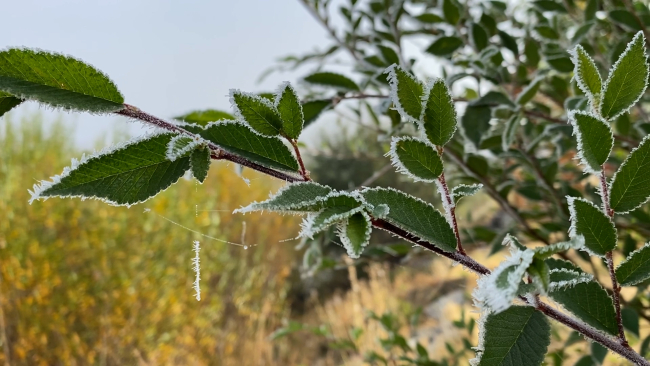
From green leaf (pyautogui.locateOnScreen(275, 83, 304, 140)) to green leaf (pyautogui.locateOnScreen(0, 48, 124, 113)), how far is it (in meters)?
0.08

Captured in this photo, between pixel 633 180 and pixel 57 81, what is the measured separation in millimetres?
284

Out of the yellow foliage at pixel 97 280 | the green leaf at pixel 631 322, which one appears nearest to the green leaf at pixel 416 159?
the green leaf at pixel 631 322

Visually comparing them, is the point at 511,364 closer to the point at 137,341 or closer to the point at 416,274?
the point at 137,341

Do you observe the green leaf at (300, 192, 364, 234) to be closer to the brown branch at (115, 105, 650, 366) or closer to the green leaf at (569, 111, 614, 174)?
the brown branch at (115, 105, 650, 366)

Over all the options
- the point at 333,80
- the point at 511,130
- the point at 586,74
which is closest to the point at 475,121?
the point at 511,130

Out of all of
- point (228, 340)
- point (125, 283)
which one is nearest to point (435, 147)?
point (125, 283)

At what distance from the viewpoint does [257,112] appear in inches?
9.3

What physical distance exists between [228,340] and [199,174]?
90.7 inches

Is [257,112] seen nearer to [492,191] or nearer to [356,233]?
[356,233]

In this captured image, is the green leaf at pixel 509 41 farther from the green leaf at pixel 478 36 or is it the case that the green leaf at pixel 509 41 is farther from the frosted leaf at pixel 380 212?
the frosted leaf at pixel 380 212

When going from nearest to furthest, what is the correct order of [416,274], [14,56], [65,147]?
1. [14,56]
2. [65,147]
3. [416,274]

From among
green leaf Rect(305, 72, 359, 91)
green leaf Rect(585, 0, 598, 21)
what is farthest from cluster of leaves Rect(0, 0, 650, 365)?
green leaf Rect(585, 0, 598, 21)

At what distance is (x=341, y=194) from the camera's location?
199 mm

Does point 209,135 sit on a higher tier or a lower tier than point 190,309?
higher
